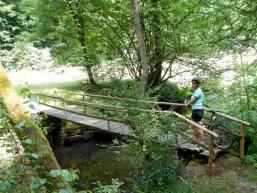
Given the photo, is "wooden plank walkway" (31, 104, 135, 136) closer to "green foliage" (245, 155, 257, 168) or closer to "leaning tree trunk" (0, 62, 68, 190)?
"green foliage" (245, 155, 257, 168)

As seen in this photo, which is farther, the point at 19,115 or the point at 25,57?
the point at 25,57

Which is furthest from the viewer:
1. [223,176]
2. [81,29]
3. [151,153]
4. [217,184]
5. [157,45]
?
[81,29]

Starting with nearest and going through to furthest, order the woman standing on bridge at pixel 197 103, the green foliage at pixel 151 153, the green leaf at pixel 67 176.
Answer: the green leaf at pixel 67 176, the green foliage at pixel 151 153, the woman standing on bridge at pixel 197 103

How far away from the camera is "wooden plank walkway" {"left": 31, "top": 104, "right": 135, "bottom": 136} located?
403 inches

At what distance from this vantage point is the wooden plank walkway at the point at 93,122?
1023 cm

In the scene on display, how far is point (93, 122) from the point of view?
11812 mm

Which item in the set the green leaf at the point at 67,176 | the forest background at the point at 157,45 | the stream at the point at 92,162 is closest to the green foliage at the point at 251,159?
the forest background at the point at 157,45

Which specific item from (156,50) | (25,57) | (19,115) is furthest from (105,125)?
(25,57)

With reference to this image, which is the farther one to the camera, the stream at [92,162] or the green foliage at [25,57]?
the green foliage at [25,57]

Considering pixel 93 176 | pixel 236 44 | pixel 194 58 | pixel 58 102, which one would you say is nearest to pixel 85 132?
pixel 93 176

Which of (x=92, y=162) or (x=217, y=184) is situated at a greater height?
(x=217, y=184)

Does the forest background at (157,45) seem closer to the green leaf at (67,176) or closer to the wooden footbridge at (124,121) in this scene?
the wooden footbridge at (124,121)

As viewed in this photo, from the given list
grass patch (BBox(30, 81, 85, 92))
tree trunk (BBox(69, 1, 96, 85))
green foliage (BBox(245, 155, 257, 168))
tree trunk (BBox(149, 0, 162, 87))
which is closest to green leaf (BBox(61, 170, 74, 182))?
green foliage (BBox(245, 155, 257, 168))

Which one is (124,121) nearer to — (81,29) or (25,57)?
(81,29)
